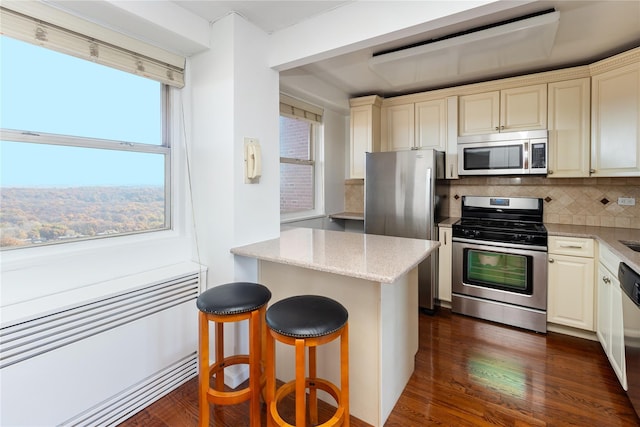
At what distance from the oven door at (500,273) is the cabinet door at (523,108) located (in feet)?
4.00

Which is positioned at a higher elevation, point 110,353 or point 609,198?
point 609,198

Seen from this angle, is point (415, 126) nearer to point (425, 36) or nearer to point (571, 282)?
point (425, 36)

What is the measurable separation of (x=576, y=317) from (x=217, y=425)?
9.48 ft

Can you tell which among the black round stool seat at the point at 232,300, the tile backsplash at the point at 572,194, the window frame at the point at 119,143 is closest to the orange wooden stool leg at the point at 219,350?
the black round stool seat at the point at 232,300

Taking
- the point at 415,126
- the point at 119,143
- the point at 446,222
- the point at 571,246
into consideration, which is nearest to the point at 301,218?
the point at 446,222

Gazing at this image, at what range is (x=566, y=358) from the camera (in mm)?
2318

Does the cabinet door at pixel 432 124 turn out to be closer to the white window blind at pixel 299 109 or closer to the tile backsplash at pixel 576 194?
the tile backsplash at pixel 576 194

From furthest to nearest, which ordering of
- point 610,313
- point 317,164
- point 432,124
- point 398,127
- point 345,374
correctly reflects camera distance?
point 317,164
point 398,127
point 432,124
point 610,313
point 345,374

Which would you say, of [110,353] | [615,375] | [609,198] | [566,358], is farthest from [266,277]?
[609,198]

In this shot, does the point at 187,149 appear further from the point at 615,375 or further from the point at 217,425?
the point at 615,375

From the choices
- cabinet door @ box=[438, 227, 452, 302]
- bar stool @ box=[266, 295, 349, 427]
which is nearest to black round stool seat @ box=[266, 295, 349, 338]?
bar stool @ box=[266, 295, 349, 427]

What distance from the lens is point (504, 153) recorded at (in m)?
3.03

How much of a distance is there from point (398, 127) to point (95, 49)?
2.96 meters

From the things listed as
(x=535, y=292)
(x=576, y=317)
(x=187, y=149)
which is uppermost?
(x=187, y=149)
